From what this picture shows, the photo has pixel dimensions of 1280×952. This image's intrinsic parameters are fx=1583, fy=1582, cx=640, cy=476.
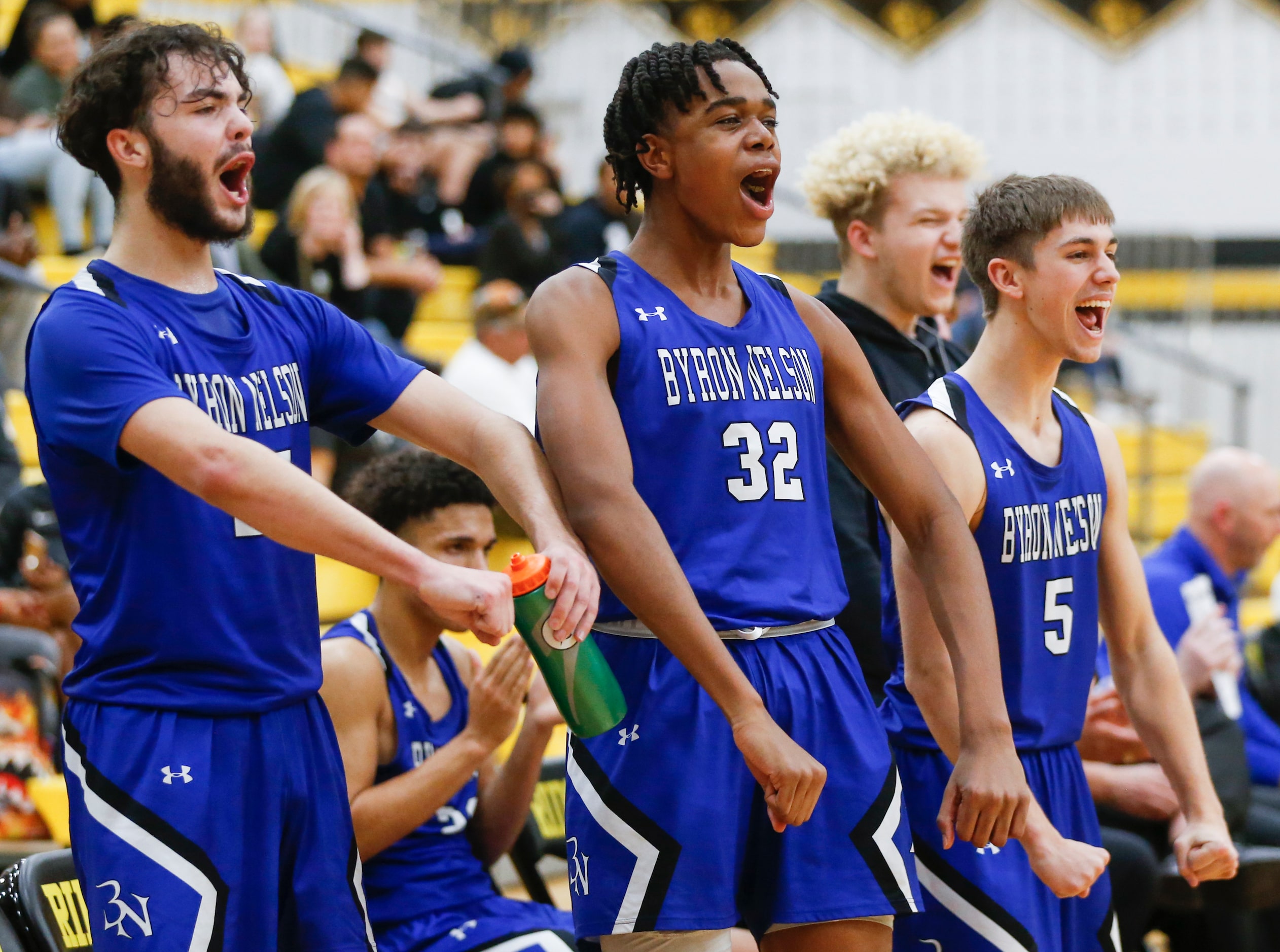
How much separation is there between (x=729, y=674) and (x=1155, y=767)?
2509 mm

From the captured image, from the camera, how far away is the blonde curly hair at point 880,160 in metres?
3.78

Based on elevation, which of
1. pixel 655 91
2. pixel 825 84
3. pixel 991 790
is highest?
pixel 825 84

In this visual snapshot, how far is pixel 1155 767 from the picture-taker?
175 inches

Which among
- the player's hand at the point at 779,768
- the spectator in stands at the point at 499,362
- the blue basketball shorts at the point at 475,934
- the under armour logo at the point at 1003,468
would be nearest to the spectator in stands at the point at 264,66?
the spectator in stands at the point at 499,362

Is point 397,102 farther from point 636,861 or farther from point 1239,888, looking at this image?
point 636,861

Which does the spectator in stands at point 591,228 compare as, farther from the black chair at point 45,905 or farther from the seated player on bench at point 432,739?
the black chair at point 45,905

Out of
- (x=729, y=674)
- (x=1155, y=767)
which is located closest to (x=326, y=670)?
(x=729, y=674)

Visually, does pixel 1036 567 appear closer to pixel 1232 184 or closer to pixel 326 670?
pixel 326 670

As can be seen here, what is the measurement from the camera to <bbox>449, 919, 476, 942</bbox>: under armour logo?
11.0 ft

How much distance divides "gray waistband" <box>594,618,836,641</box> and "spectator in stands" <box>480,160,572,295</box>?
665 centimetres

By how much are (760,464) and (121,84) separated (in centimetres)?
119

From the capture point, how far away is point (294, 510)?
Result: 2209 mm

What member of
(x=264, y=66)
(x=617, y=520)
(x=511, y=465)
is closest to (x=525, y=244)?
(x=264, y=66)

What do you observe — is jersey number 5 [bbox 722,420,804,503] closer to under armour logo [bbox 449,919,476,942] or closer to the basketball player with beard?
the basketball player with beard
